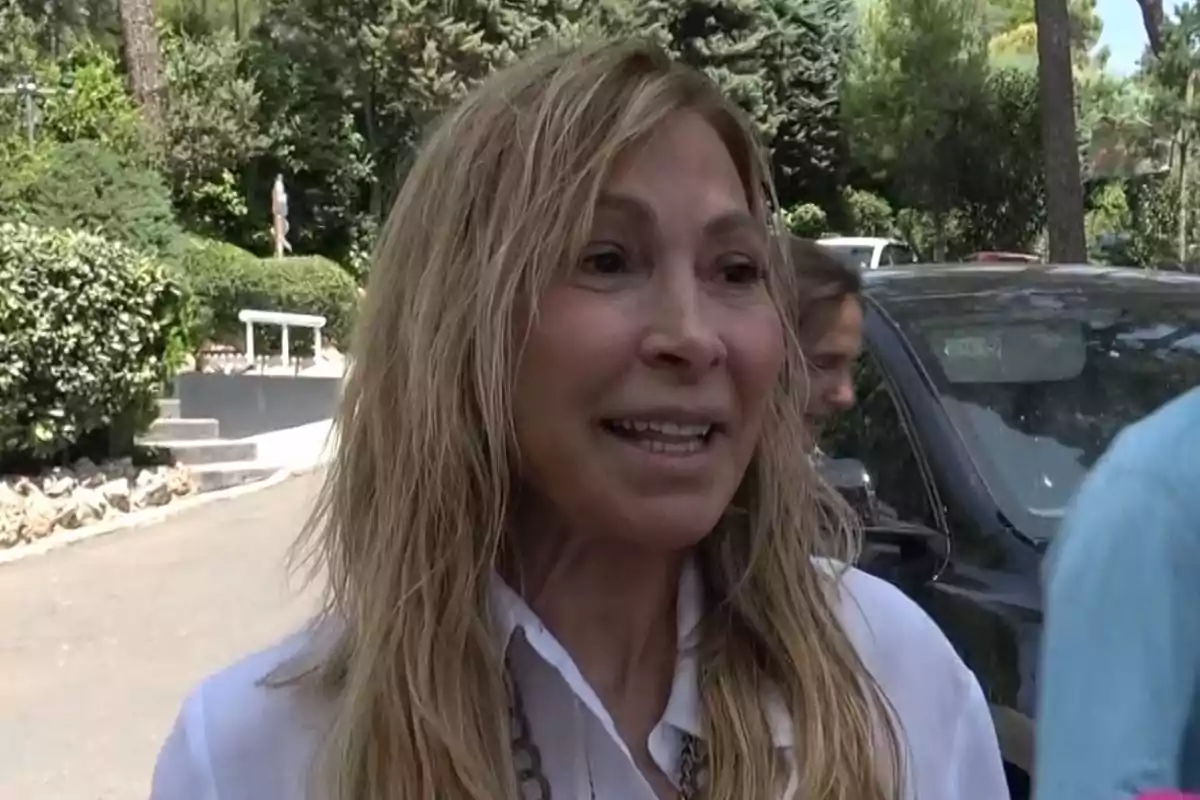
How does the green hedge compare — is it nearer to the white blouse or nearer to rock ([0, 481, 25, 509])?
rock ([0, 481, 25, 509])

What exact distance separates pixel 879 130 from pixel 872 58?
2.41m

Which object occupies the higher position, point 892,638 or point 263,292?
point 263,292

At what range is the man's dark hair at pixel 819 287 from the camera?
3602 millimetres

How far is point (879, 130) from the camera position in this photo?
3372 cm

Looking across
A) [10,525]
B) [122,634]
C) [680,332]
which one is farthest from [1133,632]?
[10,525]

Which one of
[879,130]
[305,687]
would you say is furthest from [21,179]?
[879,130]

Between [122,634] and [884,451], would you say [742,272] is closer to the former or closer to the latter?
[884,451]

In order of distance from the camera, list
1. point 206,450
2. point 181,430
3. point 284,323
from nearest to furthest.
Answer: point 206,450 < point 181,430 < point 284,323

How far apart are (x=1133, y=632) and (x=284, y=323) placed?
16.0 m

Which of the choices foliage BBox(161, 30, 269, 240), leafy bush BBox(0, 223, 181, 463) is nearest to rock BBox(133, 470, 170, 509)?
leafy bush BBox(0, 223, 181, 463)

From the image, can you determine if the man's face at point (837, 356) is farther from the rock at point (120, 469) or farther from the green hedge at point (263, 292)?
the green hedge at point (263, 292)

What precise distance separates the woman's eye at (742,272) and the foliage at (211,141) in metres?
27.6

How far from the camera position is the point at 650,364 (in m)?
1.37

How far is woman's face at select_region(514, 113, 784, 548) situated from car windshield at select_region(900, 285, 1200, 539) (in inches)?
91.3
